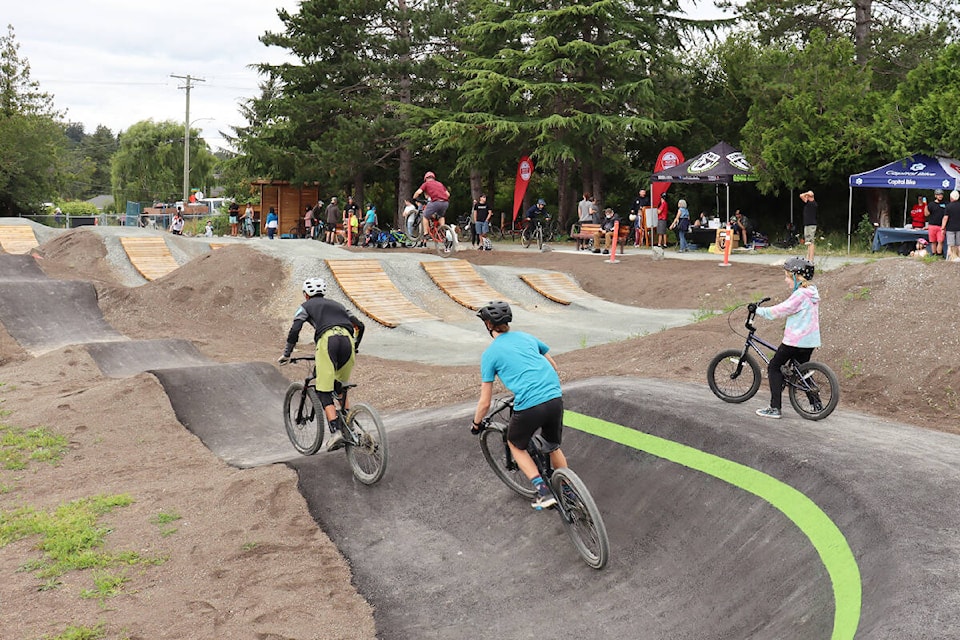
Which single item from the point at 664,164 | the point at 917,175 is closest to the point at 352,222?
the point at 664,164

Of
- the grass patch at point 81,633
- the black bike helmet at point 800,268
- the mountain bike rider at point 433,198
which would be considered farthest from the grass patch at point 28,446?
the mountain bike rider at point 433,198

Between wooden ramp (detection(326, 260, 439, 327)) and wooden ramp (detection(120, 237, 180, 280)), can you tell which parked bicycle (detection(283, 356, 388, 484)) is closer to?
wooden ramp (detection(326, 260, 439, 327))

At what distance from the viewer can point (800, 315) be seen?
8.30 meters

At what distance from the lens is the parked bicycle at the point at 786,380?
8383 millimetres

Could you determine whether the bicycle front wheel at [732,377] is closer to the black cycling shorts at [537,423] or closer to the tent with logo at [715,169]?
the black cycling shorts at [537,423]

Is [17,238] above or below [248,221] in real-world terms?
below

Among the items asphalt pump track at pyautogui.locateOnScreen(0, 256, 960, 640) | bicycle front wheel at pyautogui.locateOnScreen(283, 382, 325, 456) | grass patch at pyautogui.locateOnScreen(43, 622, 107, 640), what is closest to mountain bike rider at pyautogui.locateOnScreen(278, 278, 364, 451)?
bicycle front wheel at pyautogui.locateOnScreen(283, 382, 325, 456)

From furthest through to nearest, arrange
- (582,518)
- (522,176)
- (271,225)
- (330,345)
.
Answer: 1. (271,225)
2. (522,176)
3. (330,345)
4. (582,518)

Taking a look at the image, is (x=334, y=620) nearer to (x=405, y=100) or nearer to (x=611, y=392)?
(x=611, y=392)

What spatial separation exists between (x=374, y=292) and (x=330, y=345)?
12601 mm

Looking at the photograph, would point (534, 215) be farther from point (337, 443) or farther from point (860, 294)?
point (337, 443)

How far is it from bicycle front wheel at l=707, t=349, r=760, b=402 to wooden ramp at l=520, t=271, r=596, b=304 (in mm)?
12879

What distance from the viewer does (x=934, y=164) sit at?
23906mm

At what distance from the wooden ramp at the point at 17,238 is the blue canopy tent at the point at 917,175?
28.2 m
